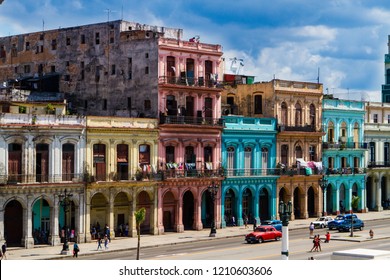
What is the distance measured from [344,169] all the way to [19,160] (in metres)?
38.4

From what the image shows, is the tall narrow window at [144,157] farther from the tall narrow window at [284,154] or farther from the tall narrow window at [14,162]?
the tall narrow window at [284,154]

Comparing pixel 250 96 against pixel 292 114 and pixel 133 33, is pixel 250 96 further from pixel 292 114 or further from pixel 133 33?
pixel 133 33

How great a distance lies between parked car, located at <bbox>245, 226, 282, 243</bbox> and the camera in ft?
185

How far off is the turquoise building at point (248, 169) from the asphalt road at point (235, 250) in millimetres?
9422

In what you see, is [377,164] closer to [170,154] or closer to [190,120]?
[190,120]

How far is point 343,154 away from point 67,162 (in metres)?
34.8

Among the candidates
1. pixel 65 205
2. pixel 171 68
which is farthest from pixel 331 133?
pixel 65 205

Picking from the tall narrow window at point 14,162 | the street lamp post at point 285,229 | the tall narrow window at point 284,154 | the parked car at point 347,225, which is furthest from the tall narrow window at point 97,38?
the street lamp post at point 285,229

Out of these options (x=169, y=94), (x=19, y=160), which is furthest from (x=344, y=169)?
(x=19, y=160)

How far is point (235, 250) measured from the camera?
5156 cm

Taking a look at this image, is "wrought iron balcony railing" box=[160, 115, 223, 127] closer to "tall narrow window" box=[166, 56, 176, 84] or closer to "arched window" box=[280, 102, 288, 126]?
"tall narrow window" box=[166, 56, 176, 84]

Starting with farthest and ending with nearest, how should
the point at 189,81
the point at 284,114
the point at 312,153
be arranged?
the point at 312,153 < the point at 284,114 < the point at 189,81

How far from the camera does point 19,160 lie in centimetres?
5434

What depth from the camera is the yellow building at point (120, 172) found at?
192 feet
